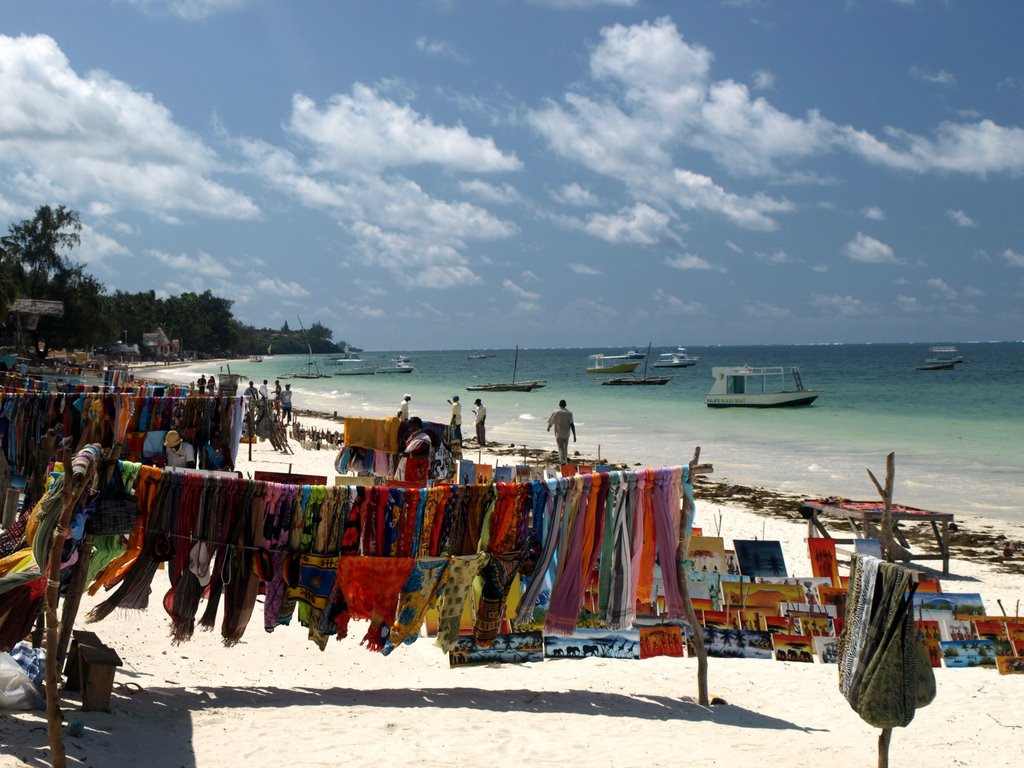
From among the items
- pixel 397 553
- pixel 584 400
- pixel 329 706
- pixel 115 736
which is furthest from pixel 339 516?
pixel 584 400

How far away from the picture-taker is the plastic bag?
5672 mm

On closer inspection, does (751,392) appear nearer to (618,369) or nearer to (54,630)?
(54,630)

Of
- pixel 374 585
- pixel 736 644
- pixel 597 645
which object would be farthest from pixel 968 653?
pixel 374 585

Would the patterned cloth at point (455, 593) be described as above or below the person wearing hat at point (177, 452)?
below

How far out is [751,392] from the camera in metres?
45.2

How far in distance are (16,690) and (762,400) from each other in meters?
41.4

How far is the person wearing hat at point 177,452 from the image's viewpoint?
1188cm

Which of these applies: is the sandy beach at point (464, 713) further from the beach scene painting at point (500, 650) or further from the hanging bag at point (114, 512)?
the hanging bag at point (114, 512)

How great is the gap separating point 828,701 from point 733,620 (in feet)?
3.22

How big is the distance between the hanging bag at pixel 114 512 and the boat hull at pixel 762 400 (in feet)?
132

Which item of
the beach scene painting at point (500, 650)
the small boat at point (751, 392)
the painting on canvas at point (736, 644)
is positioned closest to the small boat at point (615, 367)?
the small boat at point (751, 392)

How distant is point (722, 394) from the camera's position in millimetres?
45219

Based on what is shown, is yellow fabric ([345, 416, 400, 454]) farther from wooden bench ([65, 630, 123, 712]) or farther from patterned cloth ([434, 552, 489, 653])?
wooden bench ([65, 630, 123, 712])

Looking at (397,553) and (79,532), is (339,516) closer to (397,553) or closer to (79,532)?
(397,553)
